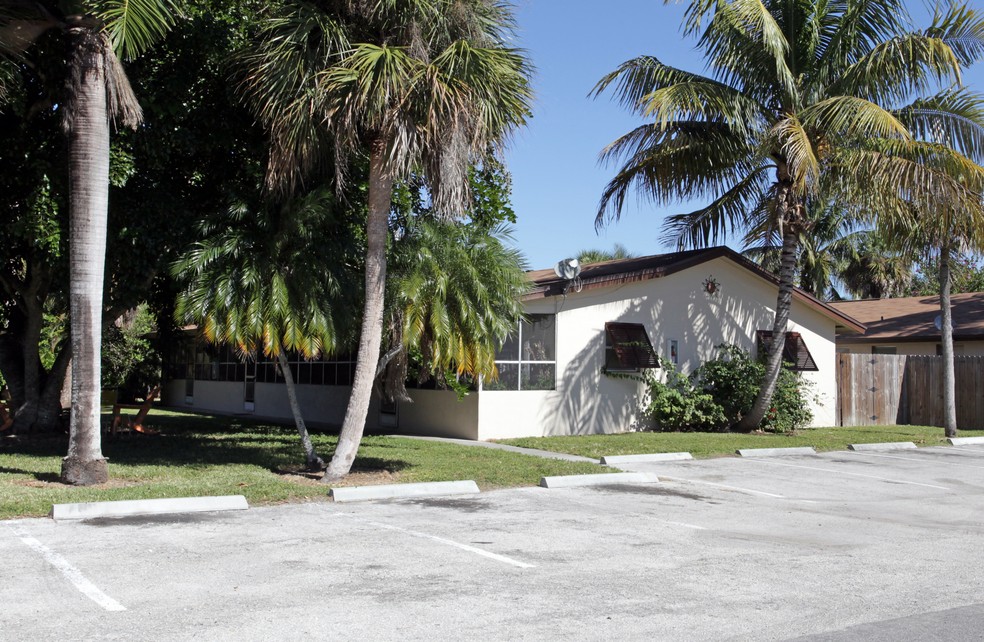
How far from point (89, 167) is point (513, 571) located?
7.45 m

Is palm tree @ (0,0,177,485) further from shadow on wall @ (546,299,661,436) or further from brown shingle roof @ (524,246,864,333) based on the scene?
shadow on wall @ (546,299,661,436)

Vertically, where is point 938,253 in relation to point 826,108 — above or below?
below

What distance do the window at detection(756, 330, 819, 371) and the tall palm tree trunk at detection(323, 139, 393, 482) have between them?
548 inches

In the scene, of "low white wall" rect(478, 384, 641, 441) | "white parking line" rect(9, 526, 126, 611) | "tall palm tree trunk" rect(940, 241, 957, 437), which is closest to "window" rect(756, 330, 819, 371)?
"tall palm tree trunk" rect(940, 241, 957, 437)

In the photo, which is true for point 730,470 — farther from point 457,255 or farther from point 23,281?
point 23,281

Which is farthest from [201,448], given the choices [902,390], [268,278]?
[902,390]

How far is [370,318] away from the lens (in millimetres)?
12102

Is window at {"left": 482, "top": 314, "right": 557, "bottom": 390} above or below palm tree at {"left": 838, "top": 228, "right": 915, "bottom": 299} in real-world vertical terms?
below

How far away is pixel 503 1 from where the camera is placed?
42.4 feet

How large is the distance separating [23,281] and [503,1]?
418 inches

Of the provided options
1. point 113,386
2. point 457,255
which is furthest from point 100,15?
point 113,386

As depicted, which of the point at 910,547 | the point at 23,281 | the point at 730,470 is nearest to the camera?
the point at 910,547

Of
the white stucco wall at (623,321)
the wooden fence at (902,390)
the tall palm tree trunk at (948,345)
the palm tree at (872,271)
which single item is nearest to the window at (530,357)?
the white stucco wall at (623,321)

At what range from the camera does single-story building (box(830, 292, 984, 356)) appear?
93.0 ft
